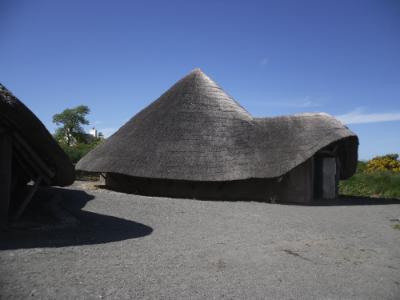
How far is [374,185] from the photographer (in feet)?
60.6

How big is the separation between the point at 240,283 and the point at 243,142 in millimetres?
9389

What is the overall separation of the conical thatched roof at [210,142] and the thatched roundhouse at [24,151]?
4811 mm

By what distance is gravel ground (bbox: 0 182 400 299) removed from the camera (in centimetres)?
411

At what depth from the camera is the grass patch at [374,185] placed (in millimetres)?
17312

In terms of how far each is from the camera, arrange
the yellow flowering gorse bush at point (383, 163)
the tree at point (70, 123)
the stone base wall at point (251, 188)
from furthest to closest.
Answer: the tree at point (70, 123) → the yellow flowering gorse bush at point (383, 163) → the stone base wall at point (251, 188)

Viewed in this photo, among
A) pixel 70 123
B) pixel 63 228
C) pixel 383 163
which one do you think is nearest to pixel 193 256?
pixel 63 228

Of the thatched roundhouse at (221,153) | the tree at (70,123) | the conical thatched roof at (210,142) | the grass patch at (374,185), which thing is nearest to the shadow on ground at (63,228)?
the conical thatched roof at (210,142)

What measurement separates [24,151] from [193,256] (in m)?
4.06

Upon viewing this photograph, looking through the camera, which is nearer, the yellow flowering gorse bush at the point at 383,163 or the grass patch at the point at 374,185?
the grass patch at the point at 374,185

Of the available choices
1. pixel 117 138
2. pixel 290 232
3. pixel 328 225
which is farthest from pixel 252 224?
pixel 117 138

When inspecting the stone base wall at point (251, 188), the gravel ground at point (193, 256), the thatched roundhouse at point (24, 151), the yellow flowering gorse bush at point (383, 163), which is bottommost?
the gravel ground at point (193, 256)

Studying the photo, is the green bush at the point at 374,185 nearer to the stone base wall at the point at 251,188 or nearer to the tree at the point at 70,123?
the stone base wall at the point at 251,188

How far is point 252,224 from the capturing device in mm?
8383

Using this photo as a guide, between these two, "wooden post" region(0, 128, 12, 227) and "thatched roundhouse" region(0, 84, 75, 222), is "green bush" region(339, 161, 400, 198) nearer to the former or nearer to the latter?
"thatched roundhouse" region(0, 84, 75, 222)
